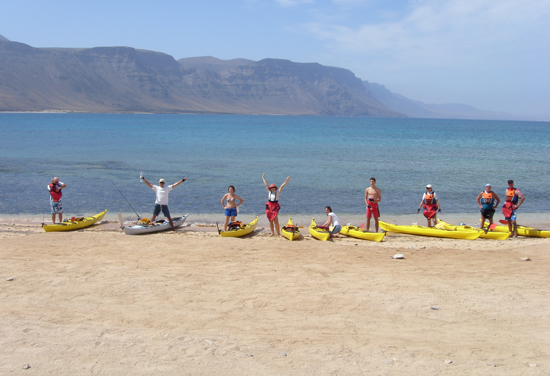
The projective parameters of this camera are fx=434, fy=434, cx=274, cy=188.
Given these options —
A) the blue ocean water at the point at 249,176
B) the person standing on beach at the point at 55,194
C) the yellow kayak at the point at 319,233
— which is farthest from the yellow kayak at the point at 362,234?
the person standing on beach at the point at 55,194

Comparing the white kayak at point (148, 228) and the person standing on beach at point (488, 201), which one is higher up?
the person standing on beach at point (488, 201)

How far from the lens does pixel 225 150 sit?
43.2m

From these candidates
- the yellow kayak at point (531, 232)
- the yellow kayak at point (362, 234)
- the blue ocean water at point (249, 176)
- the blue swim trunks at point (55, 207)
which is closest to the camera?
the yellow kayak at point (362, 234)

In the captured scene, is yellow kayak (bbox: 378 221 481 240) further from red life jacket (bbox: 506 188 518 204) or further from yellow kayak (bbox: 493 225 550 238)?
red life jacket (bbox: 506 188 518 204)

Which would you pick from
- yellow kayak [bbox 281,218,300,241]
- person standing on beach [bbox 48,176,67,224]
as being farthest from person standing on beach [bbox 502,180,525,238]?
person standing on beach [bbox 48,176,67,224]

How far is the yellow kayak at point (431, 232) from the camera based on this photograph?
1267cm

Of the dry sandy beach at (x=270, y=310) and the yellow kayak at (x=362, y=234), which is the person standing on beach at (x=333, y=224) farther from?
the dry sandy beach at (x=270, y=310)

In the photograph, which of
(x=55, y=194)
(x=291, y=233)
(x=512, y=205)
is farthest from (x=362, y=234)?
(x=55, y=194)

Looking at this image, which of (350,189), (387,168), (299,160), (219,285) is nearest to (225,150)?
(299,160)

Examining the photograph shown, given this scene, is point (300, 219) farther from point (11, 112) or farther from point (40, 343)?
point (11, 112)

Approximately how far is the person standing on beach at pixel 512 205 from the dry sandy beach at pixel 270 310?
1759mm

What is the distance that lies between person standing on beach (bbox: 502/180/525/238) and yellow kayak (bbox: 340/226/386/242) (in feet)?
12.2

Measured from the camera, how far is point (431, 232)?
13.1 metres

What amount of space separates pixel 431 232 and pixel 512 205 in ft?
7.72
